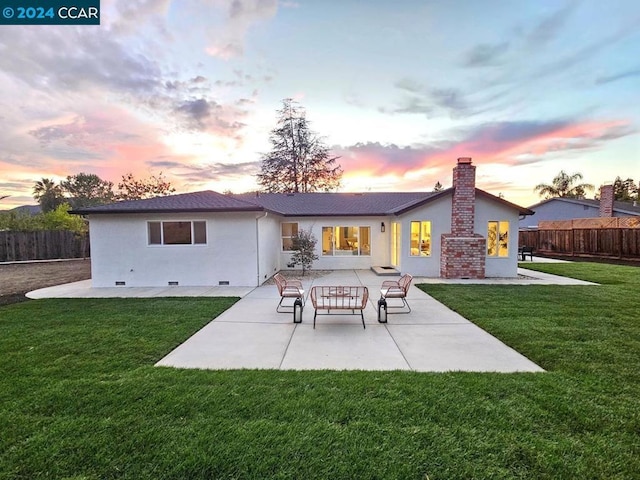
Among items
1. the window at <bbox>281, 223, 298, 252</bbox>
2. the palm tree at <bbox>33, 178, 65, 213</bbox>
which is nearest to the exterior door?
Answer: the window at <bbox>281, 223, 298, 252</bbox>

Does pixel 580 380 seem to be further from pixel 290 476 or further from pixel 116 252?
pixel 116 252

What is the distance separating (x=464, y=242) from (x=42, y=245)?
24.8m

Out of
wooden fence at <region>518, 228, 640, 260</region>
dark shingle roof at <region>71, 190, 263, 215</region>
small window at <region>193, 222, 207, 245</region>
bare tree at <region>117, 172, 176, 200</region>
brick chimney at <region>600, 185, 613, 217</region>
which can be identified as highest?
bare tree at <region>117, 172, 176, 200</region>

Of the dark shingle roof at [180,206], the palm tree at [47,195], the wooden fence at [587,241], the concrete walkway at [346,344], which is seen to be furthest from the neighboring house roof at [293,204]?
the palm tree at [47,195]

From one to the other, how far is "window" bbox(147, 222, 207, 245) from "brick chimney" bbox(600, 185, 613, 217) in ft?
93.4

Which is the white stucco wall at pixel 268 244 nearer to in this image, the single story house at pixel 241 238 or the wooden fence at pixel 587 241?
the single story house at pixel 241 238

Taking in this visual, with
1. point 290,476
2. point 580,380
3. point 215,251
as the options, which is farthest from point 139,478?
point 215,251

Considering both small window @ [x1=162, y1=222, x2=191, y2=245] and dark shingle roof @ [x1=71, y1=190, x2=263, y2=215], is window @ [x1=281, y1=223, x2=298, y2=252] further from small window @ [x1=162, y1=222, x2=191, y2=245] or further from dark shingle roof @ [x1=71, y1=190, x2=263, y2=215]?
small window @ [x1=162, y1=222, x2=191, y2=245]

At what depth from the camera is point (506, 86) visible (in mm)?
13016

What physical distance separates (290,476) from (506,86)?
15.7 meters

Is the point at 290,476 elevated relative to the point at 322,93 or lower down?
lower down

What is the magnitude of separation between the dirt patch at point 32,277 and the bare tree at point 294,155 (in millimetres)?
18730

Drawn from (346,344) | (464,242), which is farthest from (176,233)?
(464,242)

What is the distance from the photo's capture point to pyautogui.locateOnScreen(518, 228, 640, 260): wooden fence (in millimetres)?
17891
